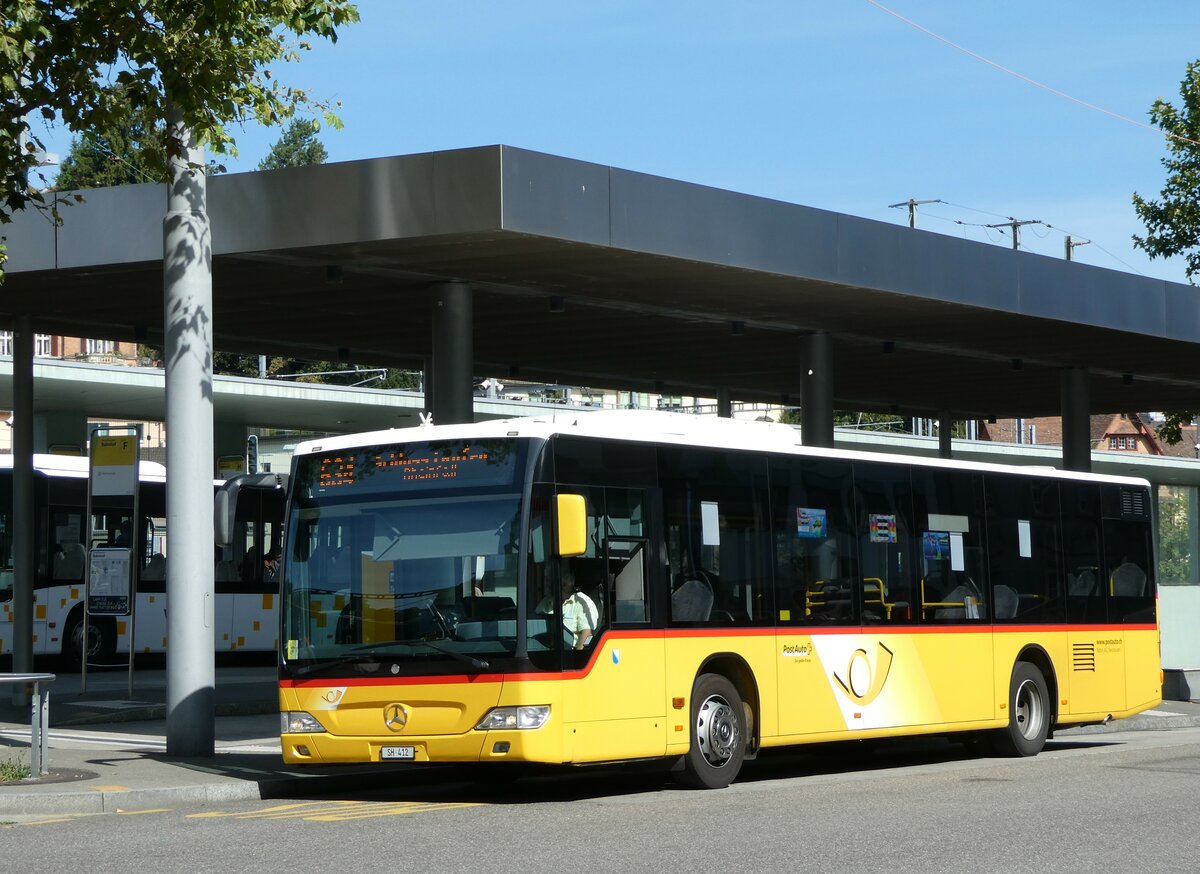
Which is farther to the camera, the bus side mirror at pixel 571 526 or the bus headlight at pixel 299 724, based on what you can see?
the bus headlight at pixel 299 724

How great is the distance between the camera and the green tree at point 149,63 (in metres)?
14.5

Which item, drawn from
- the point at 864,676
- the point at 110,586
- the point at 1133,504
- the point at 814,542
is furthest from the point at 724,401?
the point at 814,542

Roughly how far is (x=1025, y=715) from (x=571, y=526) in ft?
24.1

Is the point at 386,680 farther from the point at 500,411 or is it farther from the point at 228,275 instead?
the point at 500,411

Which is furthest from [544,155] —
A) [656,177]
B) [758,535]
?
[758,535]

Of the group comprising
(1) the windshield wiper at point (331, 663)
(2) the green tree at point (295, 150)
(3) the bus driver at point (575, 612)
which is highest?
(2) the green tree at point (295, 150)

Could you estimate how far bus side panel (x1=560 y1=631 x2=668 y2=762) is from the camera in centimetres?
1298

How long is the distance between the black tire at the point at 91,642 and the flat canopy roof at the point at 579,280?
612 cm

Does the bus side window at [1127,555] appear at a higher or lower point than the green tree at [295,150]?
lower

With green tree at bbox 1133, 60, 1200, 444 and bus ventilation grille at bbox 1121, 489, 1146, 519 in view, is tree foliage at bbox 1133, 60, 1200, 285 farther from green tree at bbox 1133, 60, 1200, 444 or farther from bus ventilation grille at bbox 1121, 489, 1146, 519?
bus ventilation grille at bbox 1121, 489, 1146, 519

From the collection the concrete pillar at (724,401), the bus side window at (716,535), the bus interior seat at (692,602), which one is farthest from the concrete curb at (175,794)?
the concrete pillar at (724,401)

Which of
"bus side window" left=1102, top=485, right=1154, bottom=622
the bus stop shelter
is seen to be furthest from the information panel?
"bus side window" left=1102, top=485, right=1154, bottom=622

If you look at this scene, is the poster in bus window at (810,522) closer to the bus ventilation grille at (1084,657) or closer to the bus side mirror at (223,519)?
the bus ventilation grille at (1084,657)

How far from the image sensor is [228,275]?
20828 millimetres
